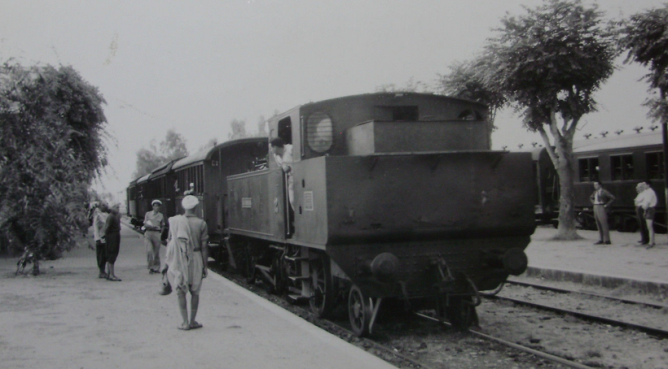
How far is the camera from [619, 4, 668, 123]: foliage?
14055 millimetres

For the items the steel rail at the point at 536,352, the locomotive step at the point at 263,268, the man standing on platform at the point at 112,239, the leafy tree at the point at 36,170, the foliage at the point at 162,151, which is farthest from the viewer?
the foliage at the point at 162,151

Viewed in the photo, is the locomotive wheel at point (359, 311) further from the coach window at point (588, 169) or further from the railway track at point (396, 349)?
the coach window at point (588, 169)

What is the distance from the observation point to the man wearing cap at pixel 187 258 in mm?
7371

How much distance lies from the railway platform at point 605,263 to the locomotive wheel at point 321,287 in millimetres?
5172

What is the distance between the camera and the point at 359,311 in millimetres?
7621

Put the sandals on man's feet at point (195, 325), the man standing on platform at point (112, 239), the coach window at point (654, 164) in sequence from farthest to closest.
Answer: the coach window at point (654, 164), the man standing on platform at point (112, 239), the sandals on man's feet at point (195, 325)

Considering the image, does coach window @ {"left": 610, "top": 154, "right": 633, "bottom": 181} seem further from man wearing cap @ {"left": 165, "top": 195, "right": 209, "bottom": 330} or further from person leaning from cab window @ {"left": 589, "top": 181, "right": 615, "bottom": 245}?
man wearing cap @ {"left": 165, "top": 195, "right": 209, "bottom": 330}

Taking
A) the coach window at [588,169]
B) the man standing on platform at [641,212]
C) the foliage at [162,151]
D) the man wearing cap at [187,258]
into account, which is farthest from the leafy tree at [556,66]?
the foliage at [162,151]

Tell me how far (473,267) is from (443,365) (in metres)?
1.36

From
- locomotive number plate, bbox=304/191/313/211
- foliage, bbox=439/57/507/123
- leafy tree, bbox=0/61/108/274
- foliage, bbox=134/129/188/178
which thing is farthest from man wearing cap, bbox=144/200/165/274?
foliage, bbox=134/129/188/178

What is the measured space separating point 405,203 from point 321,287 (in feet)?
6.53

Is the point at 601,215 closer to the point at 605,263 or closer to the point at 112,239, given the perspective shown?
the point at 605,263

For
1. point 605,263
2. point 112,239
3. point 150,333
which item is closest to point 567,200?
point 605,263

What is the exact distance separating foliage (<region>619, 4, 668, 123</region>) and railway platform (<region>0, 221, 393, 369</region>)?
1002cm
